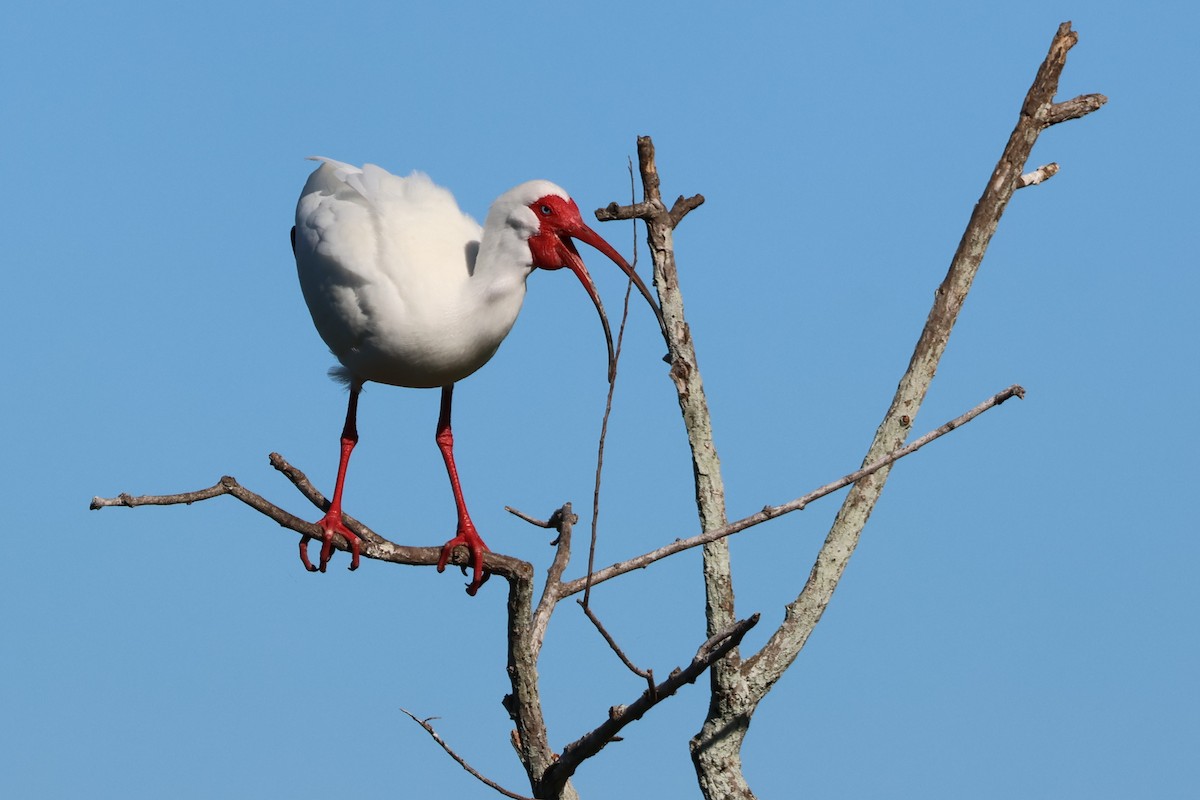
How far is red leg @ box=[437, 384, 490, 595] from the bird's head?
130 centimetres

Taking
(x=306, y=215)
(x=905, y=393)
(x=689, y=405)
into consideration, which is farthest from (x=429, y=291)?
(x=905, y=393)

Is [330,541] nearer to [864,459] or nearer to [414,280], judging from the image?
[414,280]

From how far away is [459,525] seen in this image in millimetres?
7324

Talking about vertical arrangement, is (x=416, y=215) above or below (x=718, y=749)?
above

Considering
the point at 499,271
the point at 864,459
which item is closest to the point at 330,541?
the point at 499,271

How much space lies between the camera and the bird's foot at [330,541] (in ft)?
21.6

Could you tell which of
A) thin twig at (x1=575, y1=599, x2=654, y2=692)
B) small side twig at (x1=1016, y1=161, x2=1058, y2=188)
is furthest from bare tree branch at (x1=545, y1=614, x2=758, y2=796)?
small side twig at (x1=1016, y1=161, x2=1058, y2=188)

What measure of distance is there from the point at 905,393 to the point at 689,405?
46.8 inches

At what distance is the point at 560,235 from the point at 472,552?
157 cm

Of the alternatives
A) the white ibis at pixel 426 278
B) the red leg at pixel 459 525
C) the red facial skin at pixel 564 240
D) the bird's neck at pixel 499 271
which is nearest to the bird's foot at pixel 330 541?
the white ibis at pixel 426 278

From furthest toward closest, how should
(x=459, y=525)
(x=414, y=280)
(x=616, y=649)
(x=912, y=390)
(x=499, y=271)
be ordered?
1. (x=912, y=390)
2. (x=459, y=525)
3. (x=499, y=271)
4. (x=414, y=280)
5. (x=616, y=649)

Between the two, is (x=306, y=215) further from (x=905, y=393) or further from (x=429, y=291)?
(x=905, y=393)

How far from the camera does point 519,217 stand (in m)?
6.87

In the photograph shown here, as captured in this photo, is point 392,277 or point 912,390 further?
point 912,390
